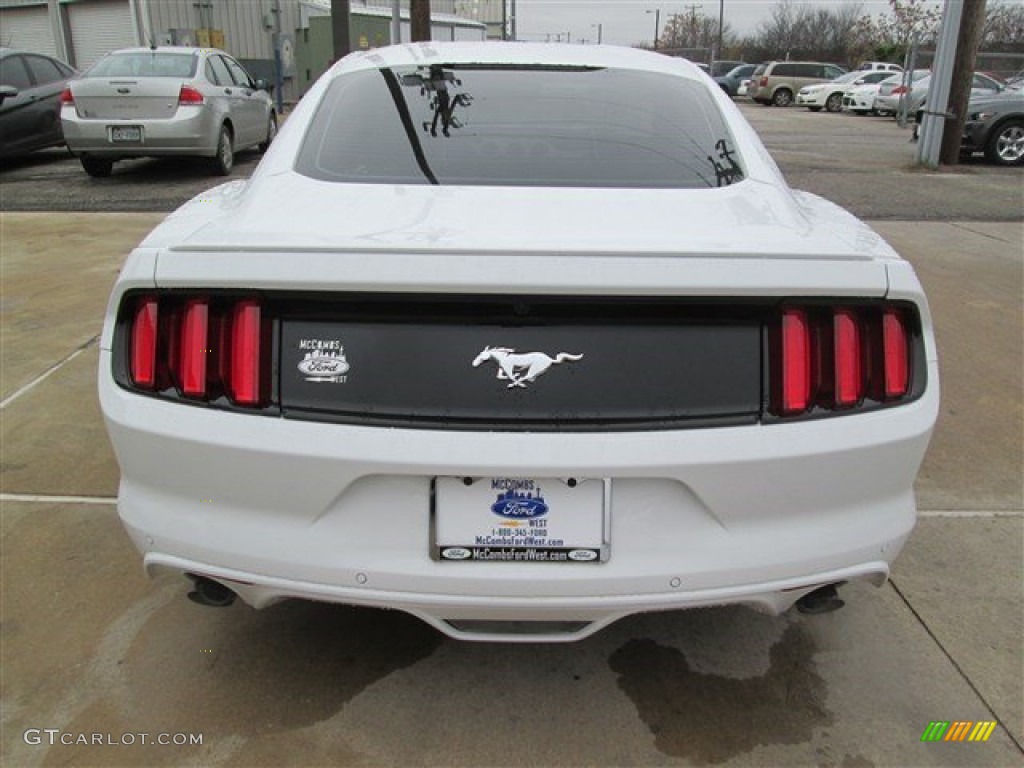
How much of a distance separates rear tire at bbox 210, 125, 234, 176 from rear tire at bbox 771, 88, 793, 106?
99.5 feet

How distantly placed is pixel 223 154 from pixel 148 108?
1127mm

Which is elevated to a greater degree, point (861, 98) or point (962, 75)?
point (962, 75)

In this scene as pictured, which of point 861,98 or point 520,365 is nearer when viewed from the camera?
point 520,365

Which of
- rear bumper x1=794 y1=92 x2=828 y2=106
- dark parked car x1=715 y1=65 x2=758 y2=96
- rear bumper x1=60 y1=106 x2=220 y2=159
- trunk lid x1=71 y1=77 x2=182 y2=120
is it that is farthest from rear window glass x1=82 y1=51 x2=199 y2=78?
dark parked car x1=715 y1=65 x2=758 y2=96

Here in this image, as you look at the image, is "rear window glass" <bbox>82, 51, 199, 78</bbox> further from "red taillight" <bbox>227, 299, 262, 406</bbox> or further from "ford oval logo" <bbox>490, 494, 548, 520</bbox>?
"ford oval logo" <bbox>490, 494, 548, 520</bbox>

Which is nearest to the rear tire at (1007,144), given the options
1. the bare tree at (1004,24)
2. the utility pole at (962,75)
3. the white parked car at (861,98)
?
the utility pole at (962,75)

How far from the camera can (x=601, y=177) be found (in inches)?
105

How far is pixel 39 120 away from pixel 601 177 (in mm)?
12108

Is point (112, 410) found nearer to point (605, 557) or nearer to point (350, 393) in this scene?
point (350, 393)

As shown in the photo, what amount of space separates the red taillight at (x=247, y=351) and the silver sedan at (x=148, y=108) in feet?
31.1

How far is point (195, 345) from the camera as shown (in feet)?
6.88

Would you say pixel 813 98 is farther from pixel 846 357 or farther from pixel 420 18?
pixel 846 357

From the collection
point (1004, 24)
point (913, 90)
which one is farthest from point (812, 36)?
point (913, 90)

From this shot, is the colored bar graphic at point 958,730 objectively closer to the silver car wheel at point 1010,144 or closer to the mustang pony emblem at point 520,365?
the mustang pony emblem at point 520,365
